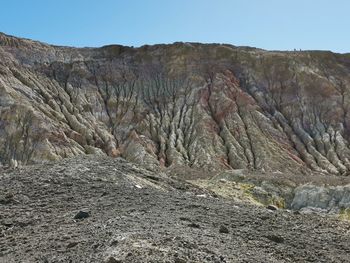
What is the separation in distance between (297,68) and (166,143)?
2271cm

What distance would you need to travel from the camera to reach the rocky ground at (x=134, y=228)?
7.69m

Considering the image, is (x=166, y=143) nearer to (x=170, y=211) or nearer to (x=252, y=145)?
(x=252, y=145)

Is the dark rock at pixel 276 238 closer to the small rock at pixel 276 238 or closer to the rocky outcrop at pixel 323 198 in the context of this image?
the small rock at pixel 276 238

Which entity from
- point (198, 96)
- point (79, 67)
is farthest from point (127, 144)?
point (79, 67)

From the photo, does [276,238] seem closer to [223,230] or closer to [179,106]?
[223,230]

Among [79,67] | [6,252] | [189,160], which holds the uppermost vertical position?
[79,67]

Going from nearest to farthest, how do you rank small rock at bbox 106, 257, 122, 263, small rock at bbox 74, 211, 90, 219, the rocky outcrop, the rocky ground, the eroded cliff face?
small rock at bbox 106, 257, 122, 263 → the rocky ground → small rock at bbox 74, 211, 90, 219 → the rocky outcrop → the eroded cliff face

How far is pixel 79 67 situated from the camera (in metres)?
74.7

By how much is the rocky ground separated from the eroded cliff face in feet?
138

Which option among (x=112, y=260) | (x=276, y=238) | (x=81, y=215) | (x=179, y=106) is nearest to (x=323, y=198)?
(x=276, y=238)

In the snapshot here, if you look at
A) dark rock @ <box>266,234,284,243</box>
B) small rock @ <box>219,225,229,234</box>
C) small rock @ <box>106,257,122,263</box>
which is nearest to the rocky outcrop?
dark rock @ <box>266,234,284,243</box>

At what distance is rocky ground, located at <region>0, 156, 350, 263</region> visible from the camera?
769 centimetres

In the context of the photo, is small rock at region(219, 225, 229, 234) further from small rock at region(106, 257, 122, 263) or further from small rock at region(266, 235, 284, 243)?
small rock at region(106, 257, 122, 263)

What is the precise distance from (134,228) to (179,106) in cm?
6132
